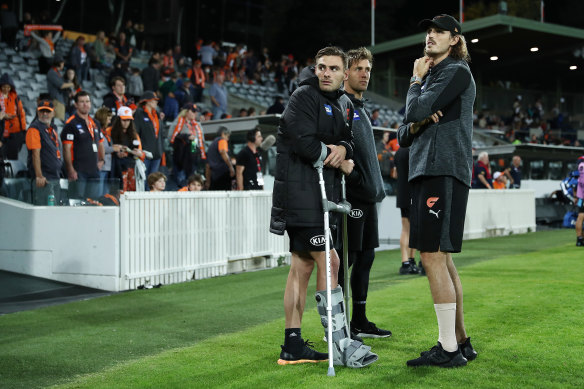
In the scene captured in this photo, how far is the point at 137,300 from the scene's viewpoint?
30.4 ft

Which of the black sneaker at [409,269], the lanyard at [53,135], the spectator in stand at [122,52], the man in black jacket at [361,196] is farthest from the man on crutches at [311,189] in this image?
the spectator in stand at [122,52]

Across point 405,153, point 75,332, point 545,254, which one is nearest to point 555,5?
point 545,254

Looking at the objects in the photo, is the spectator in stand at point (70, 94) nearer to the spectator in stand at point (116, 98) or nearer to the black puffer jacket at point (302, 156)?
the spectator in stand at point (116, 98)

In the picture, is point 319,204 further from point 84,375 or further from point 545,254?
point 545,254

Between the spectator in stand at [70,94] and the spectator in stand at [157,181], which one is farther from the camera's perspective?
the spectator in stand at [70,94]

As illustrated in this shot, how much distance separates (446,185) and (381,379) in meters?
1.38

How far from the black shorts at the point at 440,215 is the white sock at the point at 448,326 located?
0.40m

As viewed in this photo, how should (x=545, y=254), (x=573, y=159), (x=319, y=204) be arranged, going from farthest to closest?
(x=573, y=159) → (x=545, y=254) → (x=319, y=204)

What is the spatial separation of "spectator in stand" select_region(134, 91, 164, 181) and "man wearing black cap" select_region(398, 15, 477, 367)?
8.84m

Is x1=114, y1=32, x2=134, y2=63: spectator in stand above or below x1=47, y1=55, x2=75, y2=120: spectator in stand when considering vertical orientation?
above

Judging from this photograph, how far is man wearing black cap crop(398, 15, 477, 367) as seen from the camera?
520 cm

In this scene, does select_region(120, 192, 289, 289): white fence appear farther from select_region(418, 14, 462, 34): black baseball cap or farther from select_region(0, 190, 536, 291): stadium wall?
select_region(418, 14, 462, 34): black baseball cap

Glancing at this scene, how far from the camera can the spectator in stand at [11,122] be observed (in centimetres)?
1334

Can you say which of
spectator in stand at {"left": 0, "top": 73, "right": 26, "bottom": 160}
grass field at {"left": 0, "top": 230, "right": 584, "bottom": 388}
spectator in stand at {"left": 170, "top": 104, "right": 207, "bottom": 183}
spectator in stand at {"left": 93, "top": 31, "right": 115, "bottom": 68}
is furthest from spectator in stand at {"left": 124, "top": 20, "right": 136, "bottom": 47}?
grass field at {"left": 0, "top": 230, "right": 584, "bottom": 388}
